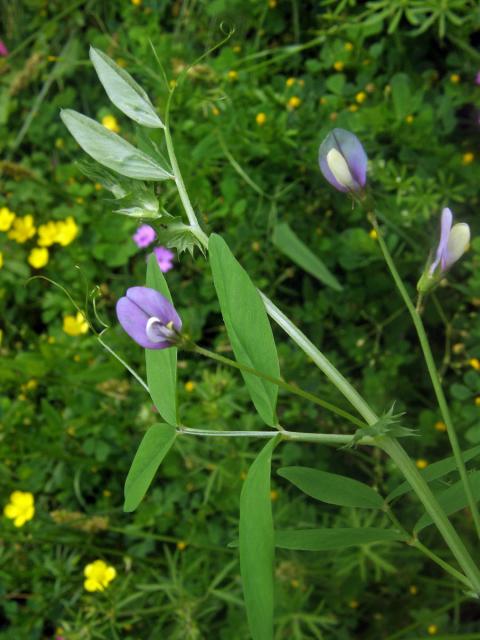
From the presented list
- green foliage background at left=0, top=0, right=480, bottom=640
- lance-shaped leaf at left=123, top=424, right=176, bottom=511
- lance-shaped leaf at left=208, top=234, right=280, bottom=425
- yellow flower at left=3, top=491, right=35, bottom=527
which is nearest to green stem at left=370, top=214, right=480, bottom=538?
lance-shaped leaf at left=208, top=234, right=280, bottom=425

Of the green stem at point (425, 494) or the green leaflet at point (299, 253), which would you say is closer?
the green stem at point (425, 494)

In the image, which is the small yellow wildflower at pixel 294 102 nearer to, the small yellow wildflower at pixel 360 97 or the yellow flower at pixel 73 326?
the small yellow wildflower at pixel 360 97

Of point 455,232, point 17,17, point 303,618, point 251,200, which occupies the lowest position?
point 303,618

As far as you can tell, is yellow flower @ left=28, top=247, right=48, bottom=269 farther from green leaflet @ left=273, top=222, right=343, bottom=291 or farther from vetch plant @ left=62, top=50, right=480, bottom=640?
vetch plant @ left=62, top=50, right=480, bottom=640

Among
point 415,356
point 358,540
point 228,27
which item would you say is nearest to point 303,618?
point 415,356

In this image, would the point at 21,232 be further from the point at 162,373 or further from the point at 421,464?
the point at 162,373

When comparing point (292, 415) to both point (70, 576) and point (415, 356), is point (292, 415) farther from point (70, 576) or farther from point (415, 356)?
point (70, 576)

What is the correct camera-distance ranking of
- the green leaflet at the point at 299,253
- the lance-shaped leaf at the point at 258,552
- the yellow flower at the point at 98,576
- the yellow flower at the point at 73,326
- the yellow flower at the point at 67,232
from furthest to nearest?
the yellow flower at the point at 67,232, the yellow flower at the point at 73,326, the green leaflet at the point at 299,253, the yellow flower at the point at 98,576, the lance-shaped leaf at the point at 258,552

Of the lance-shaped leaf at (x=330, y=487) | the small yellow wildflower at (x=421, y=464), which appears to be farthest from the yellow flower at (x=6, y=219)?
the lance-shaped leaf at (x=330, y=487)
